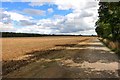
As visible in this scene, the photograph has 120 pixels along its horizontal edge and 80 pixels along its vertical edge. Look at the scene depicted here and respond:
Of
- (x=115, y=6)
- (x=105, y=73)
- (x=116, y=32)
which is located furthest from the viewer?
(x=116, y=32)

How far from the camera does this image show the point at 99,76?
13273 millimetres

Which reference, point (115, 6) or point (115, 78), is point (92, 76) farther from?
point (115, 6)

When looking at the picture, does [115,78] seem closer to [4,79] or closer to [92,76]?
[92,76]

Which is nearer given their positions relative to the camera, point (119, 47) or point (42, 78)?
Answer: point (42, 78)

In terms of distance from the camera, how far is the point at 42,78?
41.3 feet

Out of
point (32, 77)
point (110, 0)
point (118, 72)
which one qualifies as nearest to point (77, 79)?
point (32, 77)

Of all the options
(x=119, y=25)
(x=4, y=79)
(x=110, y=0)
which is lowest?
(x=4, y=79)

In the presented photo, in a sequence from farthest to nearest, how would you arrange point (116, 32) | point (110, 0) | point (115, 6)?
point (116, 32), point (115, 6), point (110, 0)

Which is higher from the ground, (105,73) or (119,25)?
(119,25)

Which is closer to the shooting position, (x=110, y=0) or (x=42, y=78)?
(x=42, y=78)

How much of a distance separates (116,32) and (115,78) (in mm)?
23054

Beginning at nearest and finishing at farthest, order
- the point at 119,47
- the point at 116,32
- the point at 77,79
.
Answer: the point at 77,79 < the point at 119,47 < the point at 116,32

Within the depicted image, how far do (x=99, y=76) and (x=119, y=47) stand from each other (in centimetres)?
1519

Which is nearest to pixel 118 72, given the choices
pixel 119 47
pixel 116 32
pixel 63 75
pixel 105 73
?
pixel 105 73
